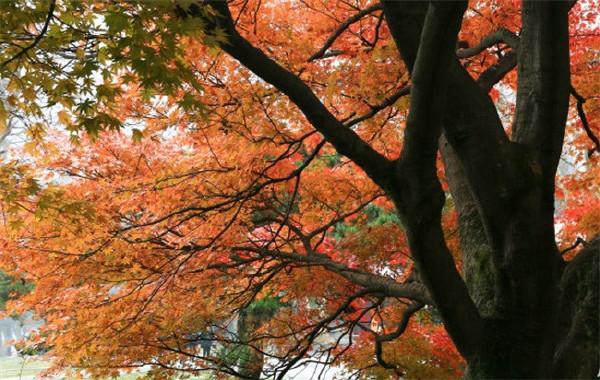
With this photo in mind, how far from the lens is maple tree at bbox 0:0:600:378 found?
10.1 feet

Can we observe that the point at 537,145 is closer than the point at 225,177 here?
Yes

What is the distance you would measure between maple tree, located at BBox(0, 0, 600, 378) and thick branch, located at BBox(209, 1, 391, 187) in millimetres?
11

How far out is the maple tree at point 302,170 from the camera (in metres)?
3.07

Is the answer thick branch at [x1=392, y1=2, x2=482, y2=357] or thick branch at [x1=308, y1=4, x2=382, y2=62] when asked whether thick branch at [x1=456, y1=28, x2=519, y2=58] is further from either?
thick branch at [x1=392, y1=2, x2=482, y2=357]

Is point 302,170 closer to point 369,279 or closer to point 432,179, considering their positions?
point 369,279

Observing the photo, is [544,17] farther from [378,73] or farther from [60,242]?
[60,242]

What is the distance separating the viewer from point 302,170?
5449 millimetres

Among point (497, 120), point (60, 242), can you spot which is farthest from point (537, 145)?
point (60, 242)

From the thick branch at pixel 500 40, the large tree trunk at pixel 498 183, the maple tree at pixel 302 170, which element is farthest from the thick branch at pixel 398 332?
the thick branch at pixel 500 40

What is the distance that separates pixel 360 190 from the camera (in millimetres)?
7031

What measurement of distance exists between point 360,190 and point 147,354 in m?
3.06

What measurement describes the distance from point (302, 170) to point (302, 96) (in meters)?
2.15

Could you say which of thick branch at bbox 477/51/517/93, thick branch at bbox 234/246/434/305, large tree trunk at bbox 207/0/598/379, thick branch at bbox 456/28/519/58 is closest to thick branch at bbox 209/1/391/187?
large tree trunk at bbox 207/0/598/379

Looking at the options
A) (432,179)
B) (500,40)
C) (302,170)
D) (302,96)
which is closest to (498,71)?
(500,40)
